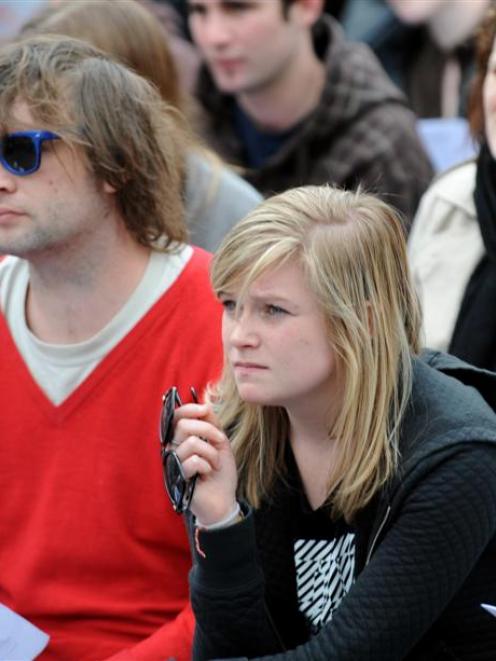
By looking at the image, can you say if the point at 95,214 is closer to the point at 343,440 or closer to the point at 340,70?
the point at 343,440

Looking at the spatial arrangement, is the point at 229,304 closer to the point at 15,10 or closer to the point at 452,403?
the point at 452,403

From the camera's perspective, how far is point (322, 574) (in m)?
2.63

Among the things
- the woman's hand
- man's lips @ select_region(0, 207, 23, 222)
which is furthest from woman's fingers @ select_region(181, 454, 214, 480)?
man's lips @ select_region(0, 207, 23, 222)

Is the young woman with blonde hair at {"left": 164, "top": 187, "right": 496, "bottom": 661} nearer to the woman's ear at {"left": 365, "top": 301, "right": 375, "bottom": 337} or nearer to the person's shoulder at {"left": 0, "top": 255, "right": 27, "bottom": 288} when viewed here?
the woman's ear at {"left": 365, "top": 301, "right": 375, "bottom": 337}

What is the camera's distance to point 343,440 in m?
2.52

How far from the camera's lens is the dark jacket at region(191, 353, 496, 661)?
7.91 ft

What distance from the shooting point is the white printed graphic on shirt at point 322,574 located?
2.60 metres

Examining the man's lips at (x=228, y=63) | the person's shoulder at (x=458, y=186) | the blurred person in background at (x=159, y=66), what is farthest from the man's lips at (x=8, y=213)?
the man's lips at (x=228, y=63)

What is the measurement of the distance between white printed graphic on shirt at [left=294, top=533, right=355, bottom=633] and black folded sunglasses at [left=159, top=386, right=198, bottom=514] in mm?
299

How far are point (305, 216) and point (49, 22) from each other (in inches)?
68.0

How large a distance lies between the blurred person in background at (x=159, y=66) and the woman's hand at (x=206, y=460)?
1.50m

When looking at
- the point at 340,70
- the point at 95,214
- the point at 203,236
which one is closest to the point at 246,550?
the point at 95,214

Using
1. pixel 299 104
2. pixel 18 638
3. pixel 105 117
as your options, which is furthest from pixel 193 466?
pixel 299 104

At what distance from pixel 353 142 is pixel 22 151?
2134 mm
